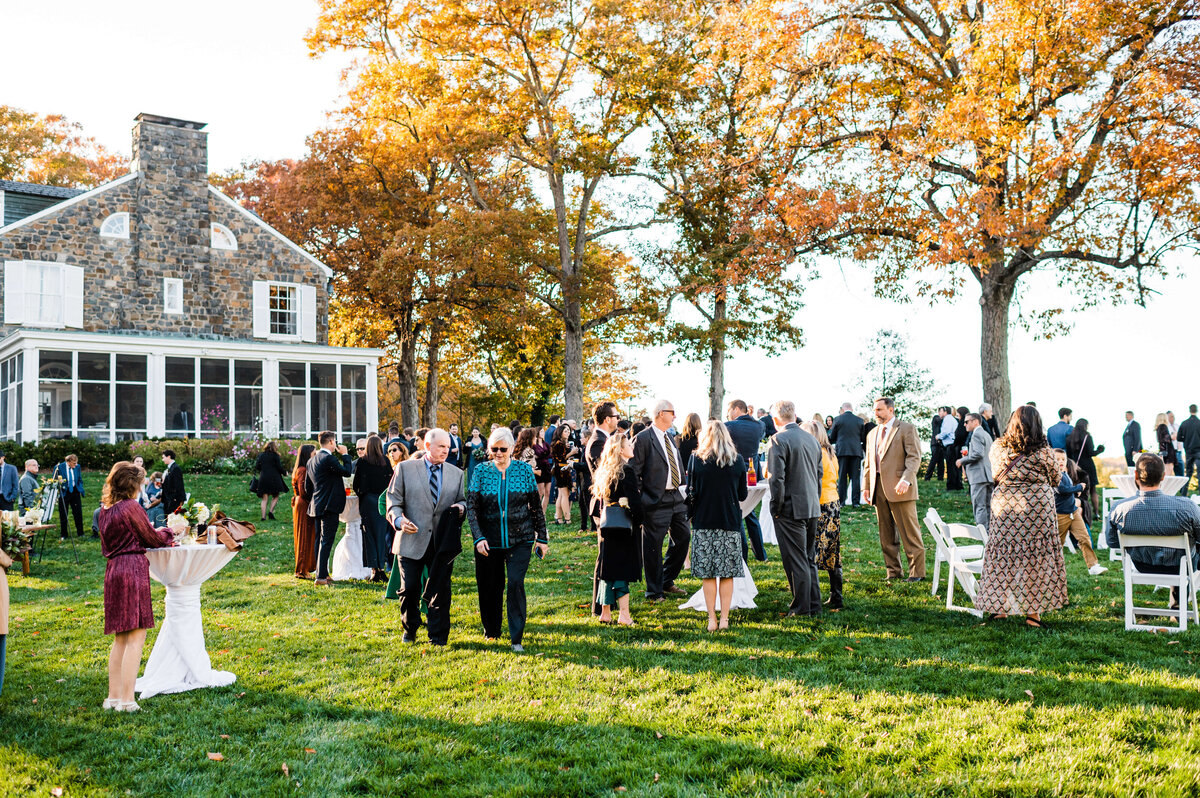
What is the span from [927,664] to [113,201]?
28623 millimetres

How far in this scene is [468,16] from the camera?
2817cm

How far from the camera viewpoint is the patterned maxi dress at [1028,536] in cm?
759

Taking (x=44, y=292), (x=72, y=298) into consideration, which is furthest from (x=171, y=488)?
(x=44, y=292)

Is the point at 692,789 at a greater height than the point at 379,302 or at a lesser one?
lesser

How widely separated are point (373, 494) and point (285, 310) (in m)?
A: 21.6

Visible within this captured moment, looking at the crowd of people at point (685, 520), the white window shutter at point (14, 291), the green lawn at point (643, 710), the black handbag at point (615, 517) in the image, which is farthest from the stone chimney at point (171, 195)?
the black handbag at point (615, 517)

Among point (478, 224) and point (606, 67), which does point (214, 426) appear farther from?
point (606, 67)

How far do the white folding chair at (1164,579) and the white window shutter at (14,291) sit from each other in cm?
2865

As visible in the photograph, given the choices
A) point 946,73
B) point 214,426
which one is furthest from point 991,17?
point 214,426

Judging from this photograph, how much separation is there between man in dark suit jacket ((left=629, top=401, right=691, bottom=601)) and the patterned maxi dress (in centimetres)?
294

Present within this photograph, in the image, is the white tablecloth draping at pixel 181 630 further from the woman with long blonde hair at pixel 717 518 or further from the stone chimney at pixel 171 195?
the stone chimney at pixel 171 195

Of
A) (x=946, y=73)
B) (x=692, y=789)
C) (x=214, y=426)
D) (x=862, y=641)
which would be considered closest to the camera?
(x=692, y=789)

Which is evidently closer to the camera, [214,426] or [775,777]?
[775,777]

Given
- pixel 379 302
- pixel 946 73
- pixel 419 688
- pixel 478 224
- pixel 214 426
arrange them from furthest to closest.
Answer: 1. pixel 379 302
2. pixel 478 224
3. pixel 214 426
4. pixel 946 73
5. pixel 419 688
